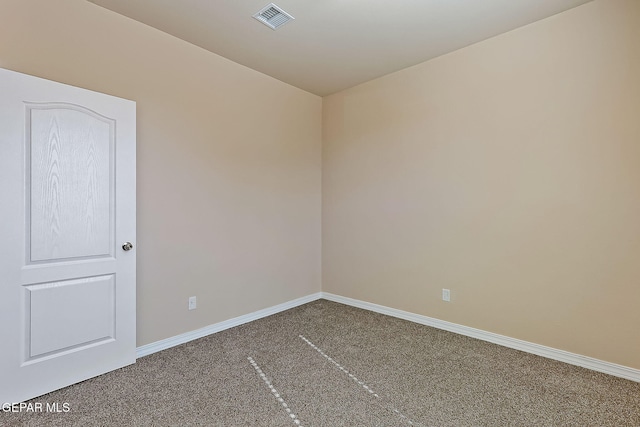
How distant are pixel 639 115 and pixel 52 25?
419 centimetres

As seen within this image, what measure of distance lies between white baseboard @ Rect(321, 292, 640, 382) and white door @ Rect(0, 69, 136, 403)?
8.46 ft

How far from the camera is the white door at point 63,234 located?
189 centimetres

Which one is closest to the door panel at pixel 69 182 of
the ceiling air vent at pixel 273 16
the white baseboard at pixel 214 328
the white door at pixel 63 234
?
the white door at pixel 63 234

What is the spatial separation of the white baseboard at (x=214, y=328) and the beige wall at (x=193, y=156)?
0.18 ft

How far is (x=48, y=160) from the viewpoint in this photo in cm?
202

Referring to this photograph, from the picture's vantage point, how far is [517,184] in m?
2.64

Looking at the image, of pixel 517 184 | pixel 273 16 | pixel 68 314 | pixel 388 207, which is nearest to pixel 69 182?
pixel 68 314

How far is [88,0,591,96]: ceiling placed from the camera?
2297 mm

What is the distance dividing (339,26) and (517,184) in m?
Result: 2.06

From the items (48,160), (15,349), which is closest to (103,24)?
(48,160)

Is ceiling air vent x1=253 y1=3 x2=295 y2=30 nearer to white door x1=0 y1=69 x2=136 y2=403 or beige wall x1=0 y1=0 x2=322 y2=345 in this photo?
beige wall x1=0 y1=0 x2=322 y2=345

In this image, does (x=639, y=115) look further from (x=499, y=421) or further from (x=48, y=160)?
(x=48, y=160)

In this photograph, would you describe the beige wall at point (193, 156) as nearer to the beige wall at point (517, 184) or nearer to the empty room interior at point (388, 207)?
the empty room interior at point (388, 207)

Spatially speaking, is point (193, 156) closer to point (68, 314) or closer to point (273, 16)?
point (273, 16)
